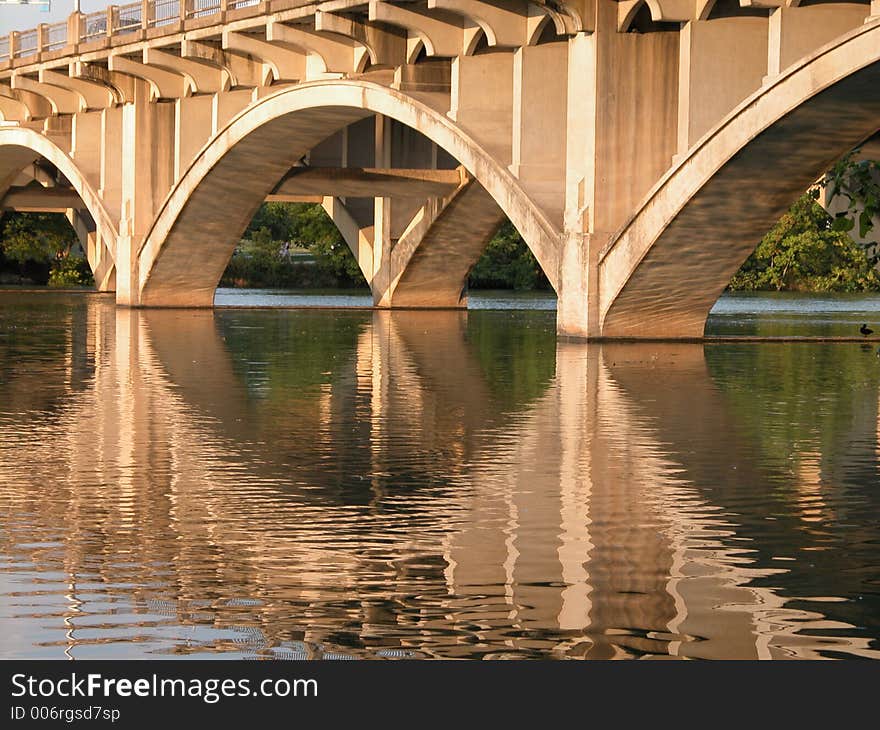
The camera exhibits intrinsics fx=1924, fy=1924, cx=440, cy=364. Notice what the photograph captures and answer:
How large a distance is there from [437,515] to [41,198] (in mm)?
60326

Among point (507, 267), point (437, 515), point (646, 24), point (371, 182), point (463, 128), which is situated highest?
point (646, 24)

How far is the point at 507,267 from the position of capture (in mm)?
98812

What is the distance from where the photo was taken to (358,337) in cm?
3784

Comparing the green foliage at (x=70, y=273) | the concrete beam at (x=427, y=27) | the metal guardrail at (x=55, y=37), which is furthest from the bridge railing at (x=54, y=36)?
the green foliage at (x=70, y=273)

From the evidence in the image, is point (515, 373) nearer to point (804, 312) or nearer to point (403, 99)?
point (403, 99)

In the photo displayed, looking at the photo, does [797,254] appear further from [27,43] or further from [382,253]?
[27,43]

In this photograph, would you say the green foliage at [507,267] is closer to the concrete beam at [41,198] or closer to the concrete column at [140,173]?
the concrete beam at [41,198]

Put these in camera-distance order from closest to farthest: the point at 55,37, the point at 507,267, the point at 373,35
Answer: the point at 373,35, the point at 55,37, the point at 507,267

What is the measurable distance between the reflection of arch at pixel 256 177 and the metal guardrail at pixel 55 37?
7104 mm

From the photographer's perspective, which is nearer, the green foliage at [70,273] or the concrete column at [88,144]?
the concrete column at [88,144]

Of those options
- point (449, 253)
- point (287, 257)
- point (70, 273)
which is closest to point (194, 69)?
point (449, 253)

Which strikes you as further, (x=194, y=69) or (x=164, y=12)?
(x=194, y=69)

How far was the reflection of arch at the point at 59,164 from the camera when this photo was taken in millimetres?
55875
